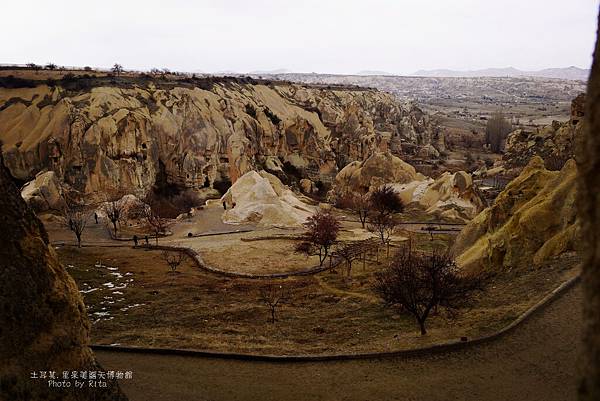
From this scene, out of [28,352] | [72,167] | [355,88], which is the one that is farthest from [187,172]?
[355,88]

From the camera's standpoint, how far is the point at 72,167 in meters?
44.7

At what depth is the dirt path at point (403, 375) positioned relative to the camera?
33.0ft

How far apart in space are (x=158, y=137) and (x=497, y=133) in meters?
66.0

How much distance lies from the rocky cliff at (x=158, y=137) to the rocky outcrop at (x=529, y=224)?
35.6 metres

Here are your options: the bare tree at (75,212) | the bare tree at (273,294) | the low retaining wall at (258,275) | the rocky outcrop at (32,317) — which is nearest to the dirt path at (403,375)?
the rocky outcrop at (32,317)

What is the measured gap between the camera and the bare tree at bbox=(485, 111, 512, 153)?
89.6 meters

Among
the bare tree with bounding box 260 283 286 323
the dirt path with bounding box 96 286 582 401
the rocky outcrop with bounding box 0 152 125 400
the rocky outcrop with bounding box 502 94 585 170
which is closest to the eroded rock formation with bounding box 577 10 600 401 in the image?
the dirt path with bounding box 96 286 582 401

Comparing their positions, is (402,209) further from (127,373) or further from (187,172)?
(127,373)

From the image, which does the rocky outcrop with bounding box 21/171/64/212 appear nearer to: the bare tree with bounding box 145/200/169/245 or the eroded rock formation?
the bare tree with bounding box 145/200/169/245

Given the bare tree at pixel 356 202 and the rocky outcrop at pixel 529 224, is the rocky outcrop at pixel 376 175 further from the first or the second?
the rocky outcrop at pixel 529 224

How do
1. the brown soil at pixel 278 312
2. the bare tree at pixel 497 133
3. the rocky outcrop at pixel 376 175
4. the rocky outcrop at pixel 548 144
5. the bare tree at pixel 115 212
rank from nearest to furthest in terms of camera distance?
the brown soil at pixel 278 312, the bare tree at pixel 115 212, the rocky outcrop at pixel 548 144, the rocky outcrop at pixel 376 175, the bare tree at pixel 497 133

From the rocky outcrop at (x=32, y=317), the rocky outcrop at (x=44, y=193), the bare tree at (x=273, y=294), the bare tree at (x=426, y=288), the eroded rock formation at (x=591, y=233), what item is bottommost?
the bare tree at (x=273, y=294)

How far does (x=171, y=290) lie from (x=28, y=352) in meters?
13.1

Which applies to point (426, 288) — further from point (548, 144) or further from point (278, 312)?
point (548, 144)
